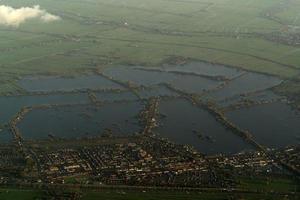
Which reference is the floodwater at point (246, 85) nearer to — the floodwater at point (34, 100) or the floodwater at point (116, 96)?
the floodwater at point (116, 96)

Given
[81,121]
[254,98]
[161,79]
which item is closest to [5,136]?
[81,121]

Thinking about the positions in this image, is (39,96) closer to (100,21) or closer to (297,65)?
(297,65)

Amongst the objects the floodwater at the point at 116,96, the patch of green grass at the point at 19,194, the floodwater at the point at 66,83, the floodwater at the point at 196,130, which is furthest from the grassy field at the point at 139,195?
the floodwater at the point at 66,83

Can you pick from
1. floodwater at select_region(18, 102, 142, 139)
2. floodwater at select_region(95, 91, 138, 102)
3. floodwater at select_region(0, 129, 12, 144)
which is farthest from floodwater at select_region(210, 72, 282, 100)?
floodwater at select_region(0, 129, 12, 144)

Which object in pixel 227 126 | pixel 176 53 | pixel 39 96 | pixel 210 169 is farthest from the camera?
pixel 176 53

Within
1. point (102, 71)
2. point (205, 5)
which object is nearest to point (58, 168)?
point (102, 71)

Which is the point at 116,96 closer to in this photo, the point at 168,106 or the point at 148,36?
the point at 168,106
